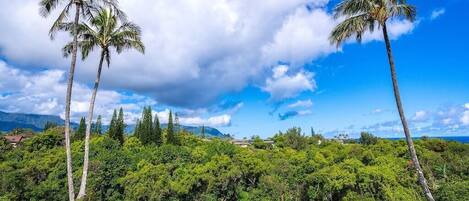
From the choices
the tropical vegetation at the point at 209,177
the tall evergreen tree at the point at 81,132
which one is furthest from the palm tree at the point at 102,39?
the tall evergreen tree at the point at 81,132

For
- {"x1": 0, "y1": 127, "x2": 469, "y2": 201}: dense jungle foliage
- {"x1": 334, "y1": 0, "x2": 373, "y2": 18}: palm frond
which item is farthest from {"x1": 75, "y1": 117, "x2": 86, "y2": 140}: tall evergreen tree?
{"x1": 334, "y1": 0, "x2": 373, "y2": 18}: palm frond

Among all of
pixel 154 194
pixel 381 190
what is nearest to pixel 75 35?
pixel 154 194

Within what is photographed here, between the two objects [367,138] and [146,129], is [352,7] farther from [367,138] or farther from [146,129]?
[367,138]

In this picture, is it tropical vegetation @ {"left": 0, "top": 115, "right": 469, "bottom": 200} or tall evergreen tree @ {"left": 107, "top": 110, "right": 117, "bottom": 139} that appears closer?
tropical vegetation @ {"left": 0, "top": 115, "right": 469, "bottom": 200}

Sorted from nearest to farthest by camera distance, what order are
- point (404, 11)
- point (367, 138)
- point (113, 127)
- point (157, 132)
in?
point (404, 11) < point (113, 127) < point (157, 132) < point (367, 138)

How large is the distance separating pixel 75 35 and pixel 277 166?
18509 mm

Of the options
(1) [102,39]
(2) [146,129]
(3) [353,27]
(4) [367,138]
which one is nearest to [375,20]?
(3) [353,27]

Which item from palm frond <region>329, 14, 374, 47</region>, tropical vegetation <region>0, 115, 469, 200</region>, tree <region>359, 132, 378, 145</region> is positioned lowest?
tropical vegetation <region>0, 115, 469, 200</region>

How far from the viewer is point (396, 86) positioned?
13.7 meters

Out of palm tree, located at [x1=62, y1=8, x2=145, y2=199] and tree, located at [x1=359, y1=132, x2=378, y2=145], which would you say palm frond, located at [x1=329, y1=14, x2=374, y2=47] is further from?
tree, located at [x1=359, y1=132, x2=378, y2=145]

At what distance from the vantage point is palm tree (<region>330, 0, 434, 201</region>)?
13.2 metres

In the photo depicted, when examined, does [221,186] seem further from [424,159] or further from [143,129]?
[143,129]

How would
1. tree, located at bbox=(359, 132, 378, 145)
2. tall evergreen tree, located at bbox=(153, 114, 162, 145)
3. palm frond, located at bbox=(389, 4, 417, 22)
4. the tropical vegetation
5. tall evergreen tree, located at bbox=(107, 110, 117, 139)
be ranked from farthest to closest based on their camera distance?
tree, located at bbox=(359, 132, 378, 145)
tall evergreen tree, located at bbox=(153, 114, 162, 145)
tall evergreen tree, located at bbox=(107, 110, 117, 139)
the tropical vegetation
palm frond, located at bbox=(389, 4, 417, 22)

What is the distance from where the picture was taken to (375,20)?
13430mm
